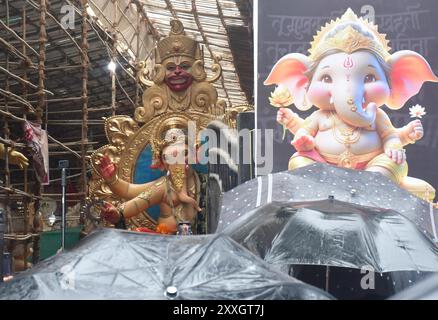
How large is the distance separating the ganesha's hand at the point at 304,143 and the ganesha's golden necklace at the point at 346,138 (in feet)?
1.04

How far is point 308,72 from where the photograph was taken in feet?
30.3

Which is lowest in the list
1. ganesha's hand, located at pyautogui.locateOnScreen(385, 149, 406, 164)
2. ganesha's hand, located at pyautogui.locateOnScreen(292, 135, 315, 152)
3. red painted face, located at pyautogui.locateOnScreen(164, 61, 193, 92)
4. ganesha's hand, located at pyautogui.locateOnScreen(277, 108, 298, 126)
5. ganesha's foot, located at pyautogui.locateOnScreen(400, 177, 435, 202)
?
ganesha's foot, located at pyautogui.locateOnScreen(400, 177, 435, 202)

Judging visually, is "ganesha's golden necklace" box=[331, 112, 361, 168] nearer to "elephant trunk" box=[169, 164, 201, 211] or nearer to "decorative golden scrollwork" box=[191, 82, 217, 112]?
"decorative golden scrollwork" box=[191, 82, 217, 112]

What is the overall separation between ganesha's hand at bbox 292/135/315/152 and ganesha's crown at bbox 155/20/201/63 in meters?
2.22

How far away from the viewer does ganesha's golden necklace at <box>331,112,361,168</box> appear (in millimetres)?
8992

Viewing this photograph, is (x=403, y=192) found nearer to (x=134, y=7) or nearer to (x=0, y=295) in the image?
(x=0, y=295)

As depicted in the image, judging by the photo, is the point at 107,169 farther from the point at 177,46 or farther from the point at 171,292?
the point at 171,292

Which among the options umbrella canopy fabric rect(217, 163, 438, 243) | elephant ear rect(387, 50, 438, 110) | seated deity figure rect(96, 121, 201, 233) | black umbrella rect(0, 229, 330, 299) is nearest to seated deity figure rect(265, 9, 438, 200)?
elephant ear rect(387, 50, 438, 110)

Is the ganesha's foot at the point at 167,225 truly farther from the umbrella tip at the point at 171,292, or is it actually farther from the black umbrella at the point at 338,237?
the umbrella tip at the point at 171,292

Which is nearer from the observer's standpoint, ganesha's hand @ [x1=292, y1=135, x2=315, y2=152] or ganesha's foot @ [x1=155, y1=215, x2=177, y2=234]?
ganesha's hand @ [x1=292, y1=135, x2=315, y2=152]

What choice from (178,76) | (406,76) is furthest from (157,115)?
(406,76)

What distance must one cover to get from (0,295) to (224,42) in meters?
14.1

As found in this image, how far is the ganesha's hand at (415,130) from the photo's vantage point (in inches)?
350

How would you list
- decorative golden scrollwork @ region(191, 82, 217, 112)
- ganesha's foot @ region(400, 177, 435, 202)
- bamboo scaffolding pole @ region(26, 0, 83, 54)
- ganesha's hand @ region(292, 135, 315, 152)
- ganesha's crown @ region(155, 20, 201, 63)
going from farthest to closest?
bamboo scaffolding pole @ region(26, 0, 83, 54) < ganesha's crown @ region(155, 20, 201, 63) < decorative golden scrollwork @ region(191, 82, 217, 112) < ganesha's hand @ region(292, 135, 315, 152) < ganesha's foot @ region(400, 177, 435, 202)
